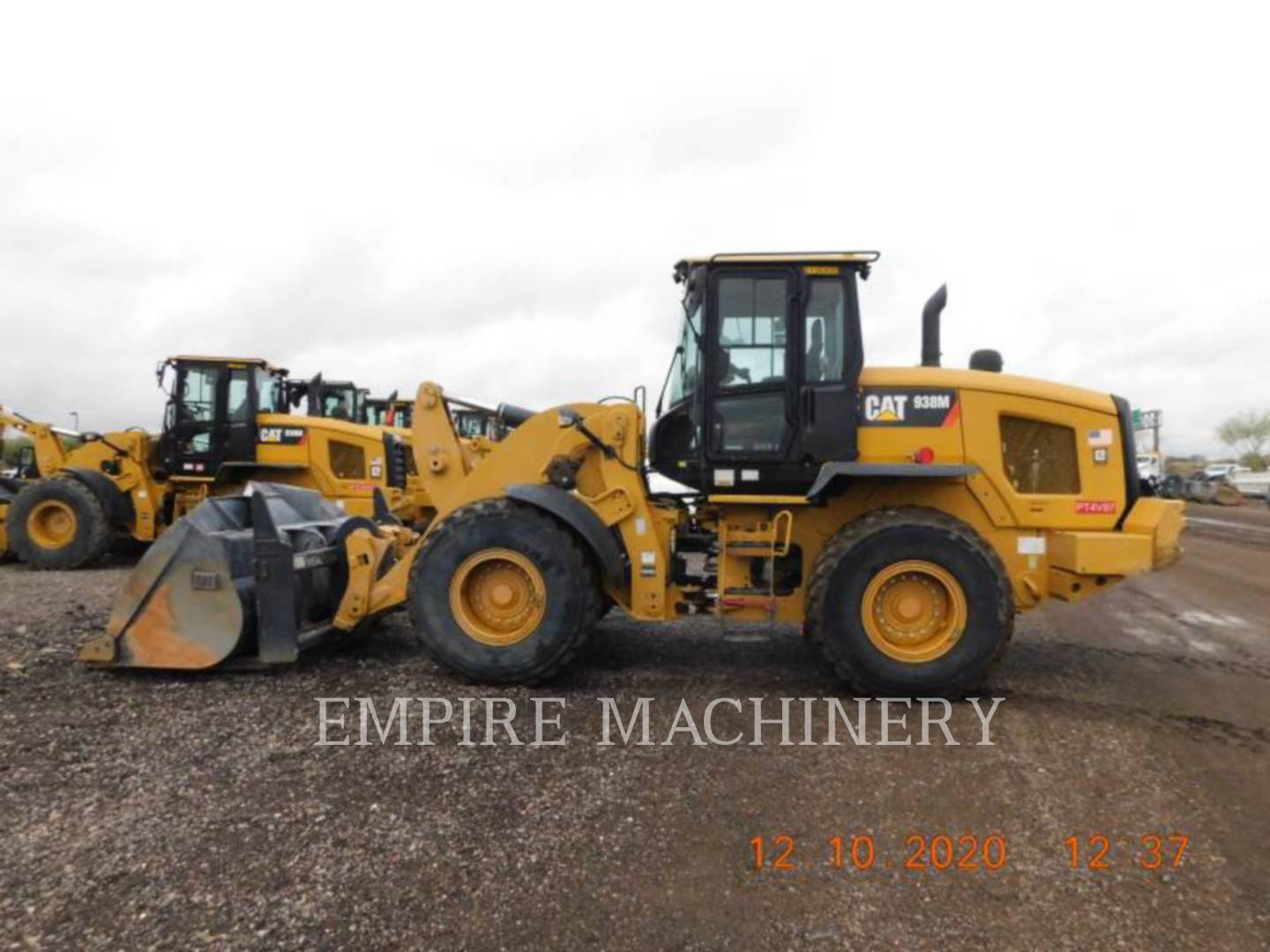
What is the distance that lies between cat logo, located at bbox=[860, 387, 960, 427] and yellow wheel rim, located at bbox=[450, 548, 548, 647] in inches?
92.6

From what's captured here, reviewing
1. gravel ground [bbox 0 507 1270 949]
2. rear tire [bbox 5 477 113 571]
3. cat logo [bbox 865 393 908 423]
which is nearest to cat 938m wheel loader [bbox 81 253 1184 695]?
cat logo [bbox 865 393 908 423]

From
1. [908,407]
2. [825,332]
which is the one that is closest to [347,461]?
[825,332]

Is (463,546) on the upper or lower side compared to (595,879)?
upper

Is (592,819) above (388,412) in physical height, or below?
below

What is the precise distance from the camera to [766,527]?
17.1 feet

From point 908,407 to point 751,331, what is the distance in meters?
1.12

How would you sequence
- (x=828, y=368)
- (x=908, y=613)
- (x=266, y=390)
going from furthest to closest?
(x=266, y=390), (x=828, y=368), (x=908, y=613)

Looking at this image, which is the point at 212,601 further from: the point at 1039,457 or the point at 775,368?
the point at 1039,457

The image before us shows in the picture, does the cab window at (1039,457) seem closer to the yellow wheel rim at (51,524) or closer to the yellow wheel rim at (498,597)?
the yellow wheel rim at (498,597)

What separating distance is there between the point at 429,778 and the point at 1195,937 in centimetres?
288

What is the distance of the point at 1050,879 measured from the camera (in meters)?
2.83

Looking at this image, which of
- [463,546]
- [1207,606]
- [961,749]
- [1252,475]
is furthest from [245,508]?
[1252,475]

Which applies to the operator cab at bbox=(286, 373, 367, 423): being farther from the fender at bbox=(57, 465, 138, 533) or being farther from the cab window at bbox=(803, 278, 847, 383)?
the cab window at bbox=(803, 278, 847, 383)

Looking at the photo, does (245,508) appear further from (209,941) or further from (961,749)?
(961,749)
